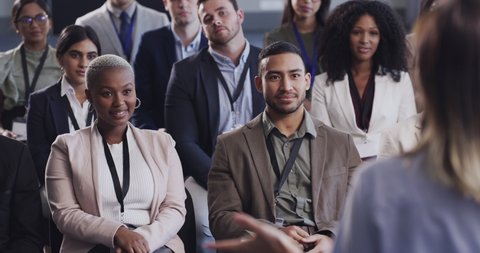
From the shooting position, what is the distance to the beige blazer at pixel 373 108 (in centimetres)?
380

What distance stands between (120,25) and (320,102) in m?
1.52

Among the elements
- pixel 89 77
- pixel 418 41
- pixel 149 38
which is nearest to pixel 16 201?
pixel 89 77

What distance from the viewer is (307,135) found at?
3.06 metres

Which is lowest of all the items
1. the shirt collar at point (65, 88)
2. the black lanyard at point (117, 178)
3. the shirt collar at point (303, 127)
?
the black lanyard at point (117, 178)

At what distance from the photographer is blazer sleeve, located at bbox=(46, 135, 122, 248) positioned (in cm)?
296

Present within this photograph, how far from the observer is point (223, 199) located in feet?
9.91

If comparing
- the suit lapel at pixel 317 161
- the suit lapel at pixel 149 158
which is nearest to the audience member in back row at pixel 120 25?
the suit lapel at pixel 149 158

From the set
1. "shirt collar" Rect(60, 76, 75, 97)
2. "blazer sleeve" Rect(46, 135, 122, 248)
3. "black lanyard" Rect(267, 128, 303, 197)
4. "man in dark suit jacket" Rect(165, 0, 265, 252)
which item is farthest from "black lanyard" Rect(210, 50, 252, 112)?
"blazer sleeve" Rect(46, 135, 122, 248)

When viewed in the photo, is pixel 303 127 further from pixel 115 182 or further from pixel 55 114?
pixel 55 114

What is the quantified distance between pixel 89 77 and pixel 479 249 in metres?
2.36

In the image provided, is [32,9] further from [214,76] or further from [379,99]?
[379,99]

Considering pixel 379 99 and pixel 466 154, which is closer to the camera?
pixel 466 154

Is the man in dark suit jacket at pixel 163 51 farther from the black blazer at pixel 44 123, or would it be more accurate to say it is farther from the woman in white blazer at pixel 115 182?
the woman in white blazer at pixel 115 182

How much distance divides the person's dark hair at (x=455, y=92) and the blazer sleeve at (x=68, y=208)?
2.01 metres
